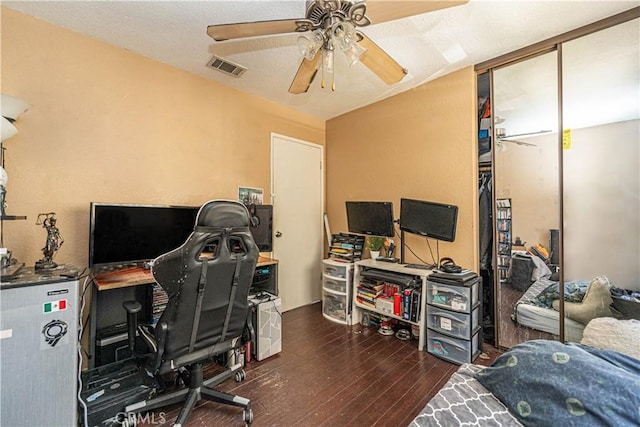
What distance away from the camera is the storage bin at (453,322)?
7.48 ft

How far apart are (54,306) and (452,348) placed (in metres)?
2.80

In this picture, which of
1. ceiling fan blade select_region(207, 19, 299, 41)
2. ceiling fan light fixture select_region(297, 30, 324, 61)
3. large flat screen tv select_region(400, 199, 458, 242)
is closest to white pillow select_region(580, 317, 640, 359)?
large flat screen tv select_region(400, 199, 458, 242)

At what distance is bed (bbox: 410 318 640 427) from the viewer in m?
0.92

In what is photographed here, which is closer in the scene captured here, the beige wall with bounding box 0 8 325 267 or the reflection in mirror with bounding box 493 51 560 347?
the beige wall with bounding box 0 8 325 267

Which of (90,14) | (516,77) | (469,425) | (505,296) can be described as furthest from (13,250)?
(516,77)

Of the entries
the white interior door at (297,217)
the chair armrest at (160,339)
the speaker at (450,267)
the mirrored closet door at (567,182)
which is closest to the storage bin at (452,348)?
the mirrored closet door at (567,182)

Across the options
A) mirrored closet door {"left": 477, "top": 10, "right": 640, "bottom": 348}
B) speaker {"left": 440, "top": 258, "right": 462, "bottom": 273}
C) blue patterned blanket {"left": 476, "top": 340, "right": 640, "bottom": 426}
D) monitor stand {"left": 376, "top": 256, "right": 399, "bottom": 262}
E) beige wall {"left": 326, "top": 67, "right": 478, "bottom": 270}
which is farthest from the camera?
monitor stand {"left": 376, "top": 256, "right": 399, "bottom": 262}

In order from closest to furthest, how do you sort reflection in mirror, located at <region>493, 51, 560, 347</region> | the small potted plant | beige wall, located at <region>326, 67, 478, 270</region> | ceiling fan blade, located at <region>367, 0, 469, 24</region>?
1. ceiling fan blade, located at <region>367, 0, 469, 24</region>
2. reflection in mirror, located at <region>493, 51, 560, 347</region>
3. beige wall, located at <region>326, 67, 478, 270</region>
4. the small potted plant

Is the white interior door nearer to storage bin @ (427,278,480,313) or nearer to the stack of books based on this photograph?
the stack of books

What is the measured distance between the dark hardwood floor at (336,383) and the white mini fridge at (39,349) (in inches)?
21.0

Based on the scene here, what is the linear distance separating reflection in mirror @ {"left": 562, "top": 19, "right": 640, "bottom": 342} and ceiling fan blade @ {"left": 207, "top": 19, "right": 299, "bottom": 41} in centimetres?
225

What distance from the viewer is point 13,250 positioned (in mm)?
1878

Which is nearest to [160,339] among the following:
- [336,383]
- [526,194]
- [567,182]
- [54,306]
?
[54,306]

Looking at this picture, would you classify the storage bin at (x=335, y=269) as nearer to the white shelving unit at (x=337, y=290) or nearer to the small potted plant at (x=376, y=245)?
the white shelving unit at (x=337, y=290)
